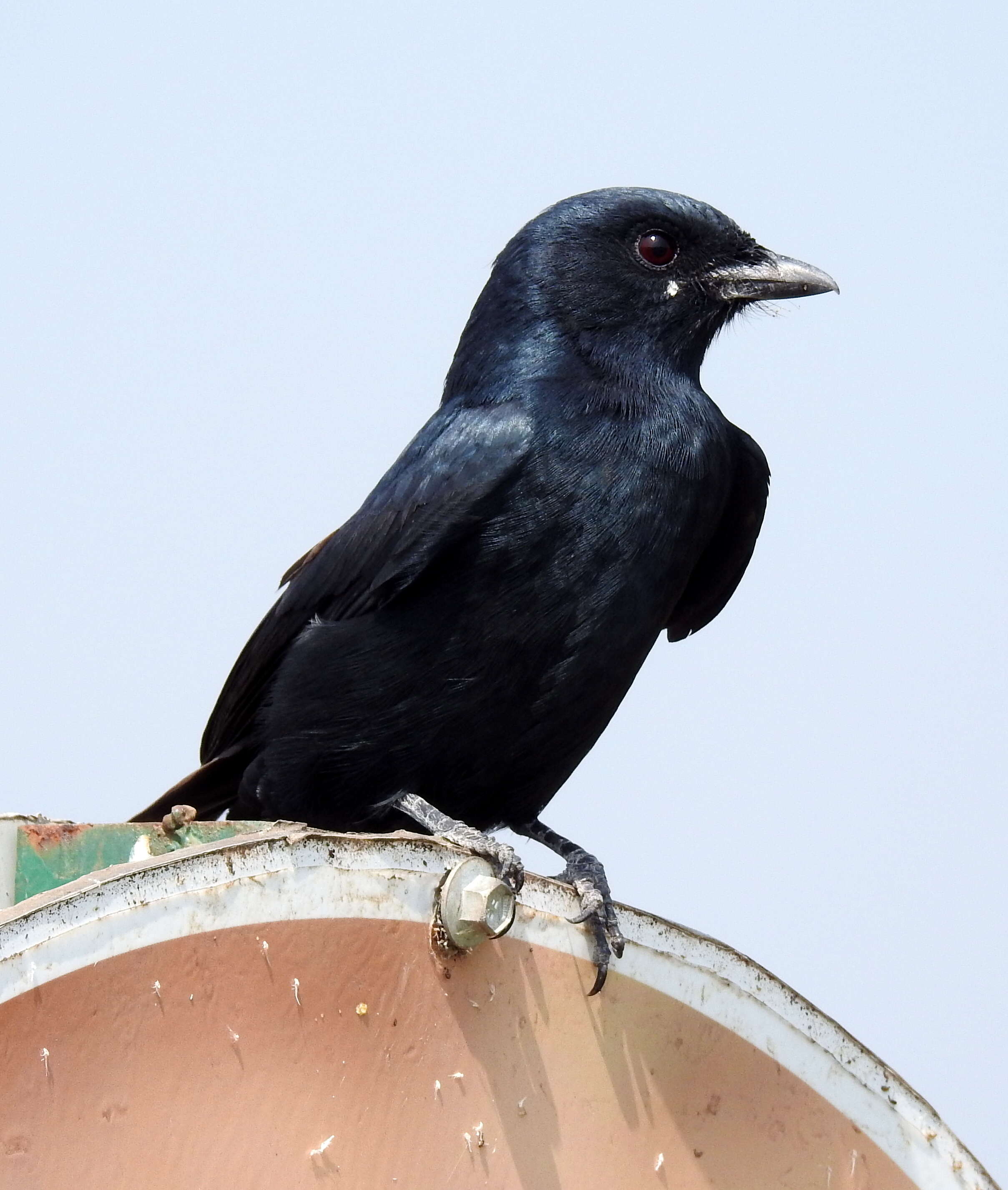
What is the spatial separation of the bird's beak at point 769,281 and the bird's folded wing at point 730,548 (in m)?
0.44

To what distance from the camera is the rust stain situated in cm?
357

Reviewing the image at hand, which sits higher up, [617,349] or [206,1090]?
[617,349]

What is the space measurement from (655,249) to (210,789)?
2.16m

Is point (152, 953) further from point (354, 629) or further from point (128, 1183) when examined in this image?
point (354, 629)

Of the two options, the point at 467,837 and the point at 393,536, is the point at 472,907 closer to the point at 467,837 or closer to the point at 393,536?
the point at 467,837

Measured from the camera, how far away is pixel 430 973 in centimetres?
271

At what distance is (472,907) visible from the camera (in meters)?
2.70

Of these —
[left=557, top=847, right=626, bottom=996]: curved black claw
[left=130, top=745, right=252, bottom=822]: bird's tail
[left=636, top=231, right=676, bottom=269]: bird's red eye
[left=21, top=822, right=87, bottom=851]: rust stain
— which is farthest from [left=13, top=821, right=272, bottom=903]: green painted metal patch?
[left=636, top=231, right=676, bottom=269]: bird's red eye

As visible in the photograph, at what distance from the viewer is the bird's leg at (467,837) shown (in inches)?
122

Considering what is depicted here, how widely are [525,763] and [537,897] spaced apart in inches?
58.9

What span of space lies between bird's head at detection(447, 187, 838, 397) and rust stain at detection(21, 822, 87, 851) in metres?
2.00

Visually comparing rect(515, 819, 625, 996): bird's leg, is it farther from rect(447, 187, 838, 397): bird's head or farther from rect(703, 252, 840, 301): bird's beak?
rect(703, 252, 840, 301): bird's beak

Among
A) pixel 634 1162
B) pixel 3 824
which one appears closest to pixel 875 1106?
pixel 634 1162

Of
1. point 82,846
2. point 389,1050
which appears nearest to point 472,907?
point 389,1050
